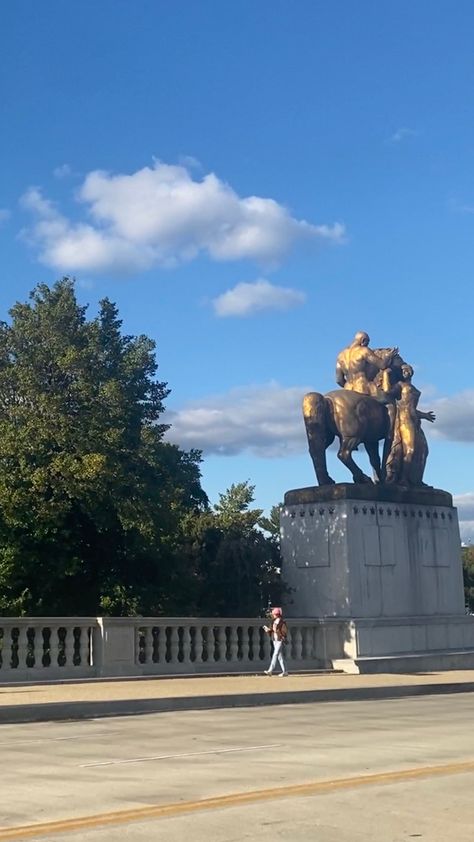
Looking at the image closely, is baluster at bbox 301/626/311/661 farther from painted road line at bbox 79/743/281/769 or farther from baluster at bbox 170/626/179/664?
painted road line at bbox 79/743/281/769

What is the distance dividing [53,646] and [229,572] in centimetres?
948

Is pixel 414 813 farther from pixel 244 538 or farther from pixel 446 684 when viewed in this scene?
pixel 244 538

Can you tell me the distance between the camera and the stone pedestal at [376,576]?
2548 cm

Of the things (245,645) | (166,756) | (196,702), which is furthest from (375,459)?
(166,756)

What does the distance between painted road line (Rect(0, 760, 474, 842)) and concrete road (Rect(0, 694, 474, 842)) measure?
0.04 feet

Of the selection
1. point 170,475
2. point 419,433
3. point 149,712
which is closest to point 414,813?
point 149,712

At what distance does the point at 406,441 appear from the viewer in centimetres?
2855

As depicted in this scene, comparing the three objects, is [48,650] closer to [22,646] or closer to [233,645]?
[22,646]

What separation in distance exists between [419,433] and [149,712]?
570 inches

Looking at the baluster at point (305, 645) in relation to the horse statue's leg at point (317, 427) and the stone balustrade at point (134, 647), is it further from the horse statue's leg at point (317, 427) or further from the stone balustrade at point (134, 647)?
the horse statue's leg at point (317, 427)

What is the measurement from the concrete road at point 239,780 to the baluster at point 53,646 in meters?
4.88

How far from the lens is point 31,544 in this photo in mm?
23719

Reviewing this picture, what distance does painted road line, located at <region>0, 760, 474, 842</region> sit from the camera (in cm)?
721

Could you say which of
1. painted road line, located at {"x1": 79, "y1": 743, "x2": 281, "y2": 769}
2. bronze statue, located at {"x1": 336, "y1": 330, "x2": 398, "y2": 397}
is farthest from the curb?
bronze statue, located at {"x1": 336, "y1": 330, "x2": 398, "y2": 397}
